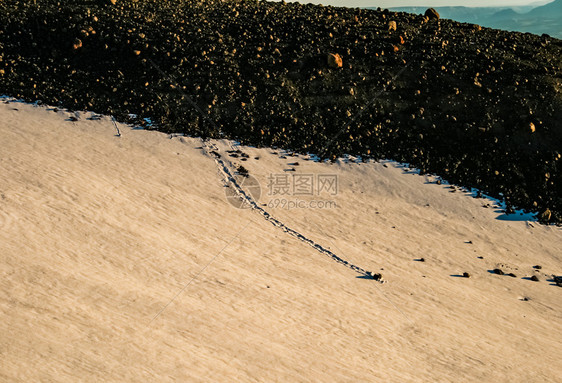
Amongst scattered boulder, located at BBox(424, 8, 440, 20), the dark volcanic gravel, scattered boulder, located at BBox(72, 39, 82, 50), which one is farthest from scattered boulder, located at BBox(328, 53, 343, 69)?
scattered boulder, located at BBox(72, 39, 82, 50)

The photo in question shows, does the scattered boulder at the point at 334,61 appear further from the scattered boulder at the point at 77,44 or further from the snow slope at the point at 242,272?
the scattered boulder at the point at 77,44

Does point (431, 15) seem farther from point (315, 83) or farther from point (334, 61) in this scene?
point (315, 83)

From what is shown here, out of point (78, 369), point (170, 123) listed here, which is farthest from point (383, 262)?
point (170, 123)

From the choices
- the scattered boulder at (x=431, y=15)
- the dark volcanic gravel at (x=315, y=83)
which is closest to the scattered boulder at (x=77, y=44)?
the dark volcanic gravel at (x=315, y=83)

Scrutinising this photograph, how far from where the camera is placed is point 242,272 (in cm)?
1298

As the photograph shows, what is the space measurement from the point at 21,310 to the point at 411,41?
2651 centimetres

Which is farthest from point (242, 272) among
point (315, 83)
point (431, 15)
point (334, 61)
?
point (431, 15)

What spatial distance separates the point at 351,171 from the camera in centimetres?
2006

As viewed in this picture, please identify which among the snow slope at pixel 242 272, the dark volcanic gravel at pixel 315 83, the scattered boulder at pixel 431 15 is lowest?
the snow slope at pixel 242 272

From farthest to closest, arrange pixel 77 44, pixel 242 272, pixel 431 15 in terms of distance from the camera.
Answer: pixel 431 15, pixel 77 44, pixel 242 272

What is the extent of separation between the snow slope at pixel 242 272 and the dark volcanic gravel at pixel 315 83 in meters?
1.99

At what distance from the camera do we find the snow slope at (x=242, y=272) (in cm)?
967

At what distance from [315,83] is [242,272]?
14759mm

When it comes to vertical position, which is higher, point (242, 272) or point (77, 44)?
point (77, 44)
